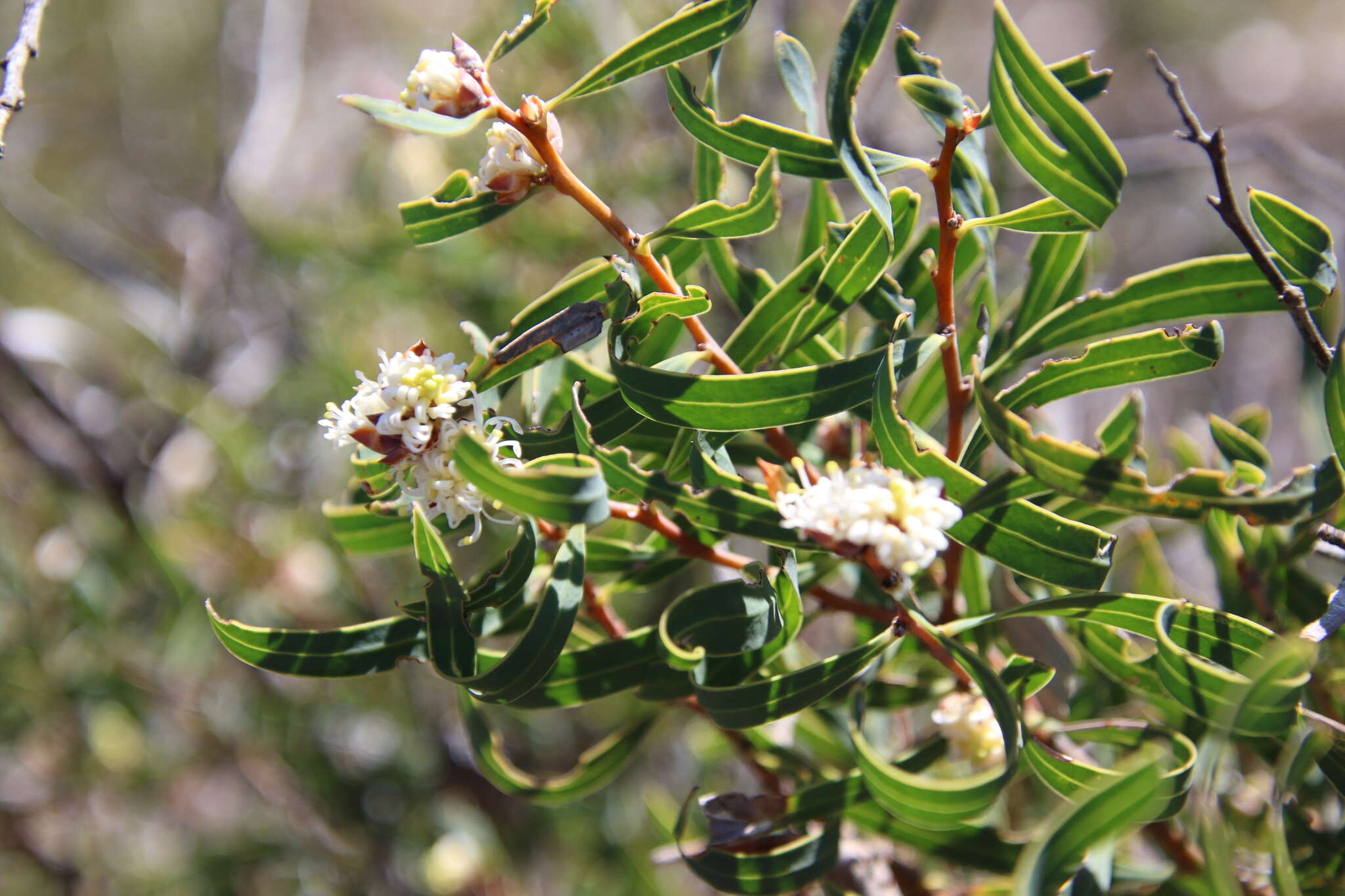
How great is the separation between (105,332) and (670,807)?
235cm

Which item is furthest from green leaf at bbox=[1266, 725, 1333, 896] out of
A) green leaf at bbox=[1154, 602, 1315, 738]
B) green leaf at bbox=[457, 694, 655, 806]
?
green leaf at bbox=[457, 694, 655, 806]

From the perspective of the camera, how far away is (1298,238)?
56 centimetres

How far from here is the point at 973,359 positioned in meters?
0.60

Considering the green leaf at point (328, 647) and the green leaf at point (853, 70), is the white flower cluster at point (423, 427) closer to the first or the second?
the green leaf at point (328, 647)

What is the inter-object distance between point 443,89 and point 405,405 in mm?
194

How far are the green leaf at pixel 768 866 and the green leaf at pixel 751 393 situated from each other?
1.07 ft

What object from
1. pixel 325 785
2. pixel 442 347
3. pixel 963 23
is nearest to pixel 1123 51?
pixel 963 23

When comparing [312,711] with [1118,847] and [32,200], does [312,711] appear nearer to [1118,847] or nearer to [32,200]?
[1118,847]

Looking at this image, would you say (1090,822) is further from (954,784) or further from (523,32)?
(523,32)

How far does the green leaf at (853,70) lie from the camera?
507 mm

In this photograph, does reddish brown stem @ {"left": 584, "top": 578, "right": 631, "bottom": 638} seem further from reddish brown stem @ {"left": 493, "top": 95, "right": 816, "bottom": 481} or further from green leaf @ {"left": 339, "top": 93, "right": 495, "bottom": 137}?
green leaf @ {"left": 339, "top": 93, "right": 495, "bottom": 137}

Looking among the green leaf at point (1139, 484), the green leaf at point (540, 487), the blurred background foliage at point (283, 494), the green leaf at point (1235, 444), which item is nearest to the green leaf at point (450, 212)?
the green leaf at point (540, 487)

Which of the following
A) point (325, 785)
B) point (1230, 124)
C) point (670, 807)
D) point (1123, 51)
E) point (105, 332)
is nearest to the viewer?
point (670, 807)

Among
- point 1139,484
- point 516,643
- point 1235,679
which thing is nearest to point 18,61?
point 516,643
